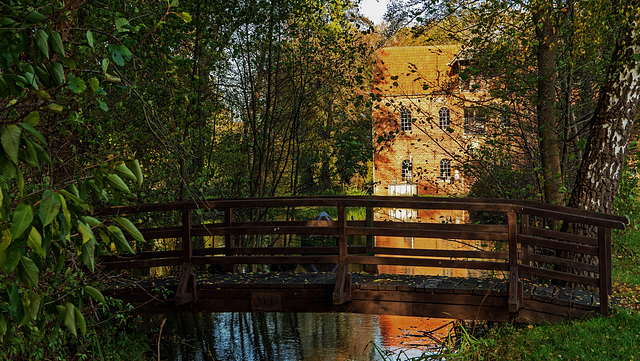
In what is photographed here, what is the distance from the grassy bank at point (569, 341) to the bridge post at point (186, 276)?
323cm

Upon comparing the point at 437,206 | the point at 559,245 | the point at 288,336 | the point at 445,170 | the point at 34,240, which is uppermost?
the point at 445,170

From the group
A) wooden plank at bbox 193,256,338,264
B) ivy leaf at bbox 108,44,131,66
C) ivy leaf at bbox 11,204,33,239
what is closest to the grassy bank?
wooden plank at bbox 193,256,338,264

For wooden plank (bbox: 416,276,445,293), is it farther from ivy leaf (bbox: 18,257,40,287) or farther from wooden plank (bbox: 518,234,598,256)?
ivy leaf (bbox: 18,257,40,287)

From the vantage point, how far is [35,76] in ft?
6.53

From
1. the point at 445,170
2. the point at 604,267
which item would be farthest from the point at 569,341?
the point at 445,170

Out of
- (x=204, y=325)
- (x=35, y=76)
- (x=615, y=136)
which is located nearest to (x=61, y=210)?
(x=35, y=76)

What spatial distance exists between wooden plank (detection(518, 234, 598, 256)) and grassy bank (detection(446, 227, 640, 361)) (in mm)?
669

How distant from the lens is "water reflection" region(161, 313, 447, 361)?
375 inches

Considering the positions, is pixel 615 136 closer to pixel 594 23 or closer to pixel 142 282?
pixel 594 23

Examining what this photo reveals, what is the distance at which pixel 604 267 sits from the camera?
19.9 feet

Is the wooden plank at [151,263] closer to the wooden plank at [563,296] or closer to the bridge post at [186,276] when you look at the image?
the bridge post at [186,276]

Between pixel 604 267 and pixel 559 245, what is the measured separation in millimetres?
520

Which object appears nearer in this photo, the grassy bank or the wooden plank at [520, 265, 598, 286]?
the grassy bank

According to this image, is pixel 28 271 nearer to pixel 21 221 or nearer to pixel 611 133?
pixel 21 221
